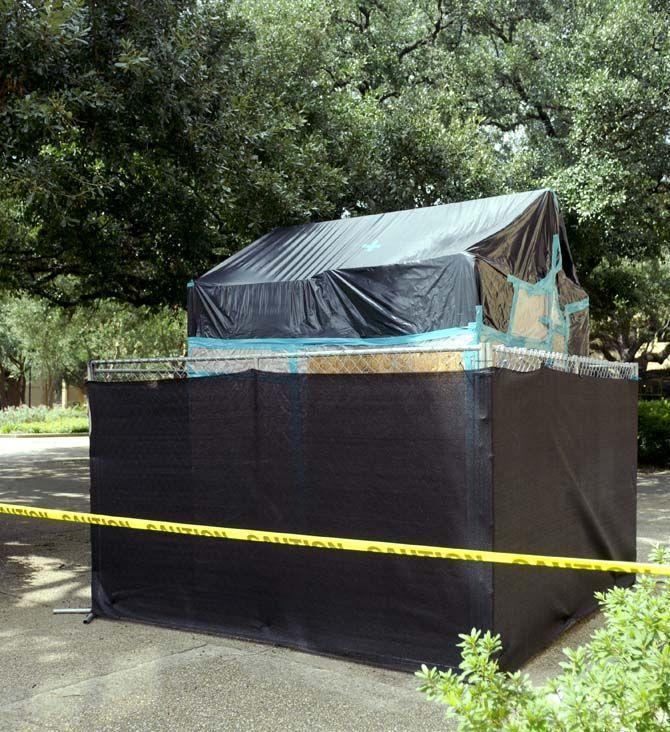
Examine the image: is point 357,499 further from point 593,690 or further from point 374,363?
point 593,690

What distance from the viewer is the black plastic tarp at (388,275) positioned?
7008 mm

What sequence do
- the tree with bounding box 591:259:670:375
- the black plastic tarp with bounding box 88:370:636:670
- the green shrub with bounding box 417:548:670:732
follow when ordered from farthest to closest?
the tree with bounding box 591:259:670:375
the black plastic tarp with bounding box 88:370:636:670
the green shrub with bounding box 417:548:670:732

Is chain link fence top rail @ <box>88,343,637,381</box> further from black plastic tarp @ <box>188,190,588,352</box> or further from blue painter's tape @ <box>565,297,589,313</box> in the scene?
blue painter's tape @ <box>565,297,589,313</box>

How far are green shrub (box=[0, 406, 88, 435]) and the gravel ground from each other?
2617 cm

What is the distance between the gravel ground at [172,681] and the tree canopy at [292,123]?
4393 mm

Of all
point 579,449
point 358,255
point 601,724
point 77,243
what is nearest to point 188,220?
point 77,243

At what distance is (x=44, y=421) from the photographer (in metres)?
35.6

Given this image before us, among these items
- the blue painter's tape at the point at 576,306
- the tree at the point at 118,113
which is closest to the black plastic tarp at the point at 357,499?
the blue painter's tape at the point at 576,306

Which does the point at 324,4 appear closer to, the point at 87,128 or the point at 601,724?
the point at 87,128

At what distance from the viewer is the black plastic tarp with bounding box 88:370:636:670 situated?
194 inches

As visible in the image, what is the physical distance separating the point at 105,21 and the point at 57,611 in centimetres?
603

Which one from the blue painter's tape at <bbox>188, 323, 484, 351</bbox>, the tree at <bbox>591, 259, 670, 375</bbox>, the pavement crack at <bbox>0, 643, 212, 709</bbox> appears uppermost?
the tree at <bbox>591, 259, 670, 375</bbox>

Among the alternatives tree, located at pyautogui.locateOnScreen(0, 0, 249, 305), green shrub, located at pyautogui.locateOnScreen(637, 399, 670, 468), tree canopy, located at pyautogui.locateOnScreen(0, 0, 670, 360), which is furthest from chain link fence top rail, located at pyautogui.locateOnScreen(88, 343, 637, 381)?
green shrub, located at pyautogui.locateOnScreen(637, 399, 670, 468)

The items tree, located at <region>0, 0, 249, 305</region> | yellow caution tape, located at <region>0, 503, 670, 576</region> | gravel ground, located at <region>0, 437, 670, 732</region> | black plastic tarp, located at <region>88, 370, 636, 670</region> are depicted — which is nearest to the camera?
yellow caution tape, located at <region>0, 503, 670, 576</region>
